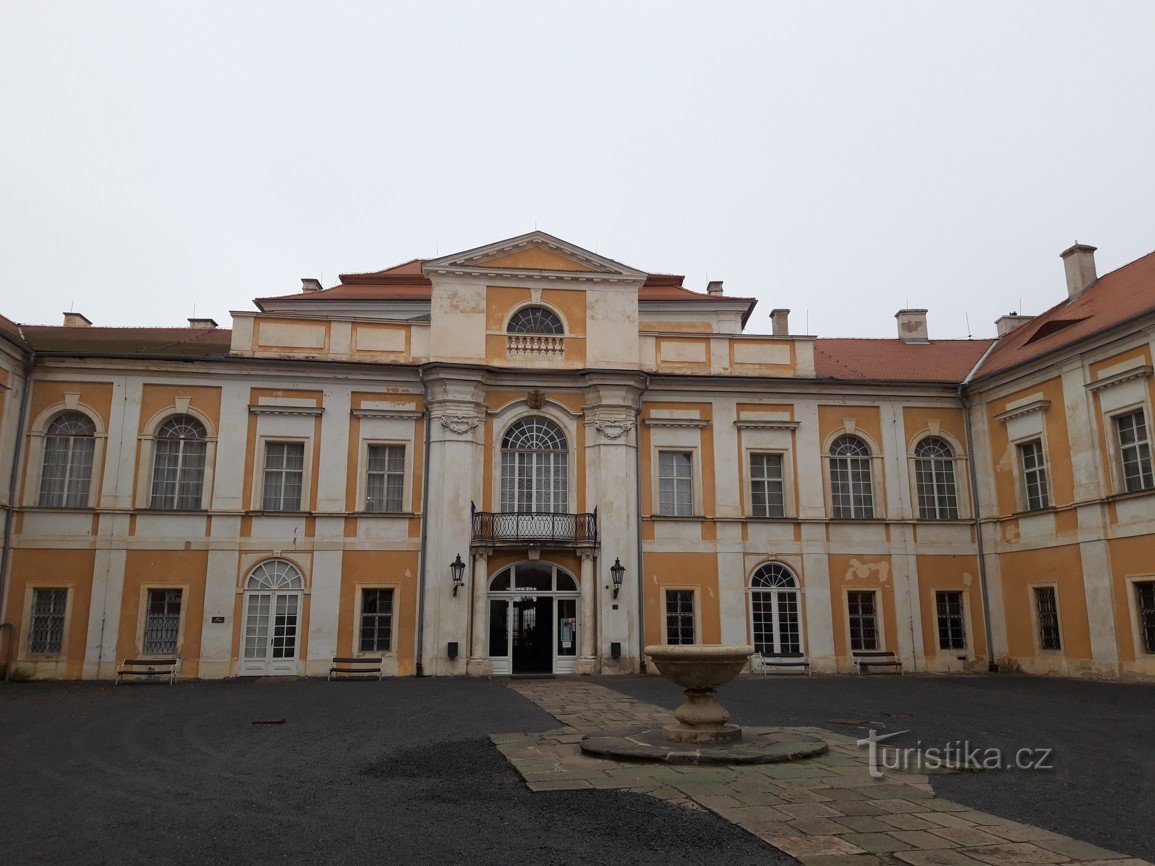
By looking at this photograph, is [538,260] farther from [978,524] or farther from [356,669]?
[978,524]

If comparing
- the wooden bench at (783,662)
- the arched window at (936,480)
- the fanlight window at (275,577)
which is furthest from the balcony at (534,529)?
the arched window at (936,480)

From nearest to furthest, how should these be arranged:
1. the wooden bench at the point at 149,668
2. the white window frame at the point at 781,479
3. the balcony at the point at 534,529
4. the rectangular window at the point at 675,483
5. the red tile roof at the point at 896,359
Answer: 1. the wooden bench at the point at 149,668
2. the balcony at the point at 534,529
3. the rectangular window at the point at 675,483
4. the white window frame at the point at 781,479
5. the red tile roof at the point at 896,359

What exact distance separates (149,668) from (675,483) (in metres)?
13.4

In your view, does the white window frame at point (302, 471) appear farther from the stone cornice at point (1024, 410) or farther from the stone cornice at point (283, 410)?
the stone cornice at point (1024, 410)

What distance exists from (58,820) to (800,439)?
20.2m

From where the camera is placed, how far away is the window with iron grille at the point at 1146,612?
18.8m

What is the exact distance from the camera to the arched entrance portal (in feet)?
74.1

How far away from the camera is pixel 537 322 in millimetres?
24328

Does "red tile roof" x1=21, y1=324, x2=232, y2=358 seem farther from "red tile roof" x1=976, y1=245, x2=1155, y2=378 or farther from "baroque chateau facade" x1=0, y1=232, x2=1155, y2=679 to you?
"red tile roof" x1=976, y1=245, x2=1155, y2=378

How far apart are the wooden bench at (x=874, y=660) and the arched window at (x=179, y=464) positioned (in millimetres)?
16856

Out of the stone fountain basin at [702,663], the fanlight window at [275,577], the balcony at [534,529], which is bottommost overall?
the stone fountain basin at [702,663]

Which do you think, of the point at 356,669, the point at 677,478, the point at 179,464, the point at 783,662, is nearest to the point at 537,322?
the point at 677,478

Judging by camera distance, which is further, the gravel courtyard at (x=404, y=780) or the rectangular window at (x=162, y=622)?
the rectangular window at (x=162, y=622)

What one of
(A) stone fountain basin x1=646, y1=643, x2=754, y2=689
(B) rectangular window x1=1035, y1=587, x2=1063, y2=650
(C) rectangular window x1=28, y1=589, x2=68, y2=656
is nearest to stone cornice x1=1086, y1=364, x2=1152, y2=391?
(B) rectangular window x1=1035, y1=587, x2=1063, y2=650
